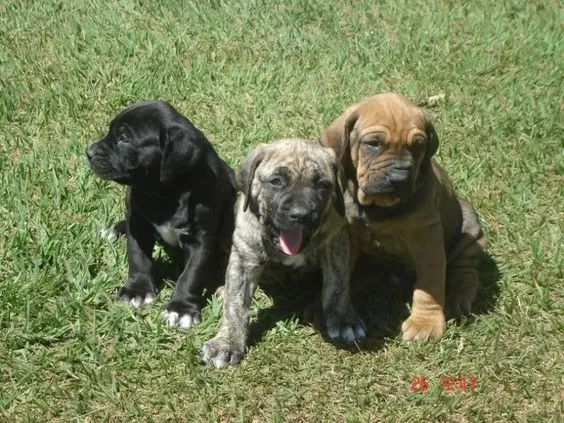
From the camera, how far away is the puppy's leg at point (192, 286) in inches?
216

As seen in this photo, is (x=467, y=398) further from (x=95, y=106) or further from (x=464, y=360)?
(x=95, y=106)

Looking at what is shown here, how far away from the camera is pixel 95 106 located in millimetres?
8070

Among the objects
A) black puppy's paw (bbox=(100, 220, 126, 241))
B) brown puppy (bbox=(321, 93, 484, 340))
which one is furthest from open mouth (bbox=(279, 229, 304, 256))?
black puppy's paw (bbox=(100, 220, 126, 241))

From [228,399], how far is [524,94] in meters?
5.31

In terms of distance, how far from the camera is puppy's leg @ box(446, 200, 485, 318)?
5734 millimetres

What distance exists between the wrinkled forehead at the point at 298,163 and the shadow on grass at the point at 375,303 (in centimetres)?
111

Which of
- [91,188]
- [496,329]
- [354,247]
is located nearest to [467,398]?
[496,329]

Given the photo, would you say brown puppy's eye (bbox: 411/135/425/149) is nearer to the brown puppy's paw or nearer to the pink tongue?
the pink tongue

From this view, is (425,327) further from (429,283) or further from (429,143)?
(429,143)

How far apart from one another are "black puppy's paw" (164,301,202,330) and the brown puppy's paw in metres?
1.42

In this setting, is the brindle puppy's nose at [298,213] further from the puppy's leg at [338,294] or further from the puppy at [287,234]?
the puppy's leg at [338,294]

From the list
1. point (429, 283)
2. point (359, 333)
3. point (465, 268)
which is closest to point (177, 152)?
point (359, 333)
